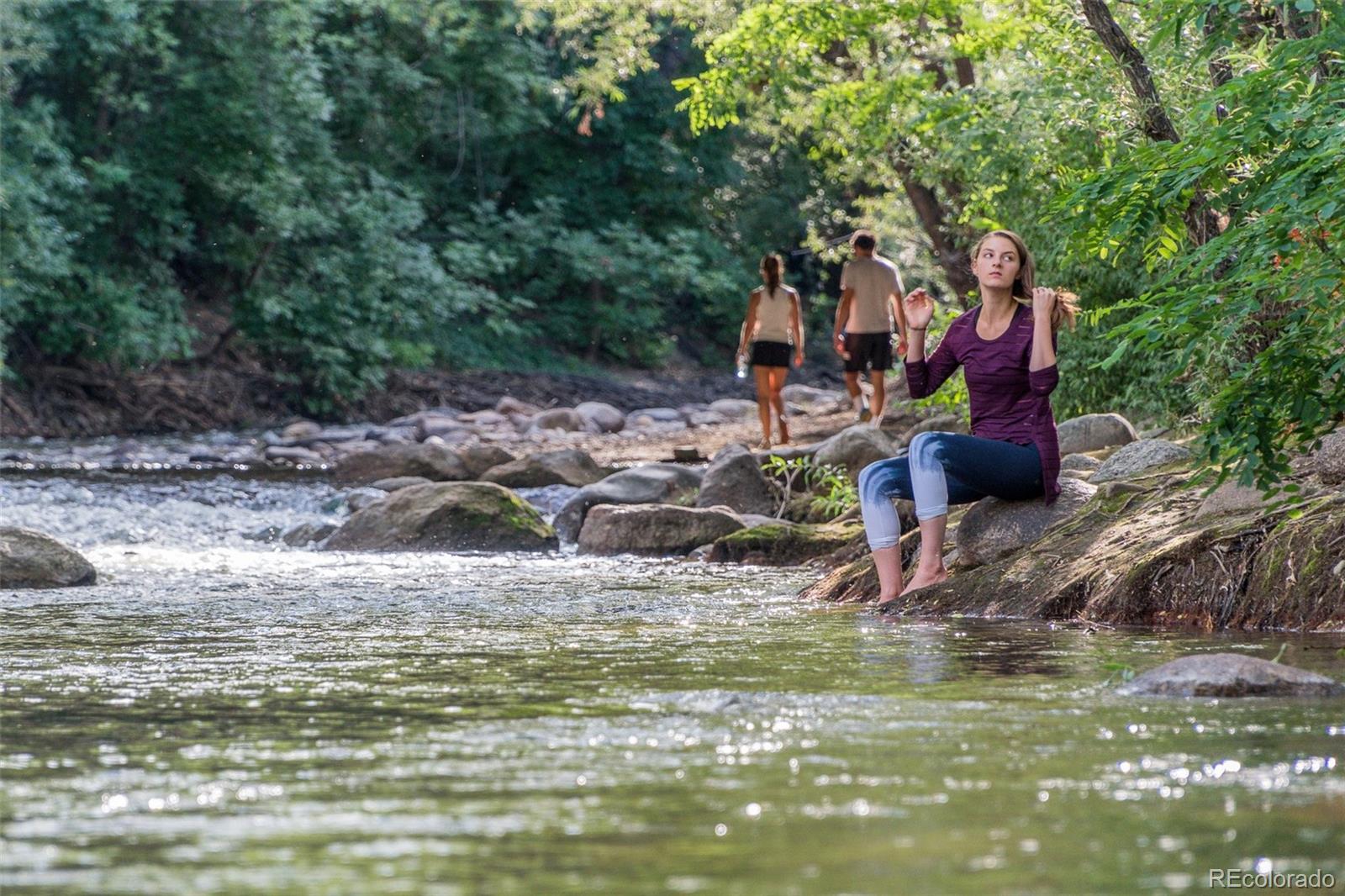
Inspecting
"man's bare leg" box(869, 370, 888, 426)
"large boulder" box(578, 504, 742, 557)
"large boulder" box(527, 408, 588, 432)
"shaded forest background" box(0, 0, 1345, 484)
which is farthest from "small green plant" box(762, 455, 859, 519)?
"large boulder" box(527, 408, 588, 432)

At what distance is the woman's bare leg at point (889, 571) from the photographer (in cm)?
880

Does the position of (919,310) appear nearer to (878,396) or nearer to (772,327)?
(772,327)

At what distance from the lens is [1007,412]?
28.4 ft

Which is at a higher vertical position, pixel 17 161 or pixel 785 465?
pixel 17 161

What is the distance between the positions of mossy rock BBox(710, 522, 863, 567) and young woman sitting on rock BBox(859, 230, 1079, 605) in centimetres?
346

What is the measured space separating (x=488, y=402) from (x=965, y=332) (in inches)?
1035

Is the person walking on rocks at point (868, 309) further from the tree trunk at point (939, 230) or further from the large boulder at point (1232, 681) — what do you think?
the large boulder at point (1232, 681)

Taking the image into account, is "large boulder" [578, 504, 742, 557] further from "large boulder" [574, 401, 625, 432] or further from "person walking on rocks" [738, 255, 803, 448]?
"large boulder" [574, 401, 625, 432]

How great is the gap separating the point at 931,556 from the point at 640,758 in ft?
13.7

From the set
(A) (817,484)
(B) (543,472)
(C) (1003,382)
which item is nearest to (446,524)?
(A) (817,484)

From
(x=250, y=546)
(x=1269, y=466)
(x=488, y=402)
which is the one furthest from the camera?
(x=488, y=402)

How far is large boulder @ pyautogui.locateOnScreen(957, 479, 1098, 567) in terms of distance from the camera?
29.3ft

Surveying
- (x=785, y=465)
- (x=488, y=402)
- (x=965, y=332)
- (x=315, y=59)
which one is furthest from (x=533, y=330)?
(x=965, y=332)

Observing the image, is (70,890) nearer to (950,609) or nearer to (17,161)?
(950,609)
